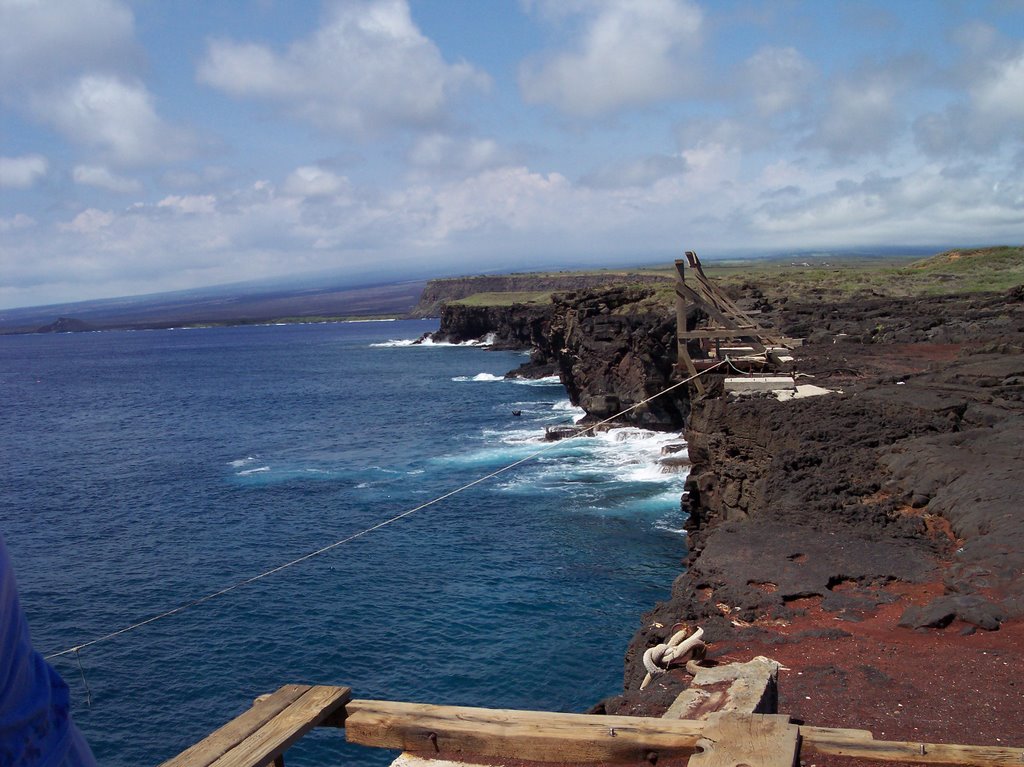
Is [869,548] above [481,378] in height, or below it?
above

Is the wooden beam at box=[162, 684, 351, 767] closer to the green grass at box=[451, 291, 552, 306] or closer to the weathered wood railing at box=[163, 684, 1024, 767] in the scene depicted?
the weathered wood railing at box=[163, 684, 1024, 767]

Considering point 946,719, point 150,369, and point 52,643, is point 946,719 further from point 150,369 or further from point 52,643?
point 150,369

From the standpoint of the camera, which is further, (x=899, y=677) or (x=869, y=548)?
(x=869, y=548)

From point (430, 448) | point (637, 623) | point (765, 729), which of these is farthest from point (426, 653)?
point (430, 448)

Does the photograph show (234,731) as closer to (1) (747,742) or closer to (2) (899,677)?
(1) (747,742)

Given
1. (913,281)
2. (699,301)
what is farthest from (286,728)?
(913,281)

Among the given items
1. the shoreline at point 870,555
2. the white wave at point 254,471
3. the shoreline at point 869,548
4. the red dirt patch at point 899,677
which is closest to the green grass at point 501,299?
the white wave at point 254,471

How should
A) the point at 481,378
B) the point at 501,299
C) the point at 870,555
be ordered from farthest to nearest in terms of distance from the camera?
the point at 501,299, the point at 481,378, the point at 870,555

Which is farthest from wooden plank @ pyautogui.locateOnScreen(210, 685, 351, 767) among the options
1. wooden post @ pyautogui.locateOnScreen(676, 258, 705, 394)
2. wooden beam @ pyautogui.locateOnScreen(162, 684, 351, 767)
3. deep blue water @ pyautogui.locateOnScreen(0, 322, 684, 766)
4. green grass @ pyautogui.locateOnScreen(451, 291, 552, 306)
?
green grass @ pyautogui.locateOnScreen(451, 291, 552, 306)
